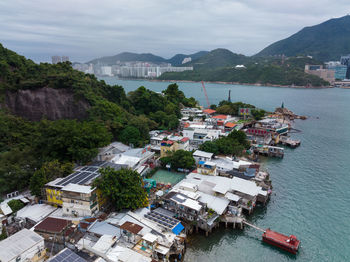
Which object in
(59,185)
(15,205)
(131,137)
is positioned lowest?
(15,205)

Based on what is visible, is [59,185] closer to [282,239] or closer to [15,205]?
[15,205]

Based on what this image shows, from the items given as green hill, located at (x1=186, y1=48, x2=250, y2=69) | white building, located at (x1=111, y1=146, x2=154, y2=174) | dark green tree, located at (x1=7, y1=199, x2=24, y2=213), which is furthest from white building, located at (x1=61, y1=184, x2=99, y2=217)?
green hill, located at (x1=186, y1=48, x2=250, y2=69)

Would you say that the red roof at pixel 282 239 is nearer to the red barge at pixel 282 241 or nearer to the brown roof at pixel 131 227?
the red barge at pixel 282 241

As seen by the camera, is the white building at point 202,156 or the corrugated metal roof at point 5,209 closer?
the corrugated metal roof at point 5,209

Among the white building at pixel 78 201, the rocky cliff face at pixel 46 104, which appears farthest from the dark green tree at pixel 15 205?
the rocky cliff face at pixel 46 104

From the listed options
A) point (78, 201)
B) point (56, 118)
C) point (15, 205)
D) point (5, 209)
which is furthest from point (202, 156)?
point (56, 118)

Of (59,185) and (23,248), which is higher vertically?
(59,185)

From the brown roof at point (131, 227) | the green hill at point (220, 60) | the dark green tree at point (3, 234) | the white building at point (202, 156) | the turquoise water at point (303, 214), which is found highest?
the green hill at point (220, 60)

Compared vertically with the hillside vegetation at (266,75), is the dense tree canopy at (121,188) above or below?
below
